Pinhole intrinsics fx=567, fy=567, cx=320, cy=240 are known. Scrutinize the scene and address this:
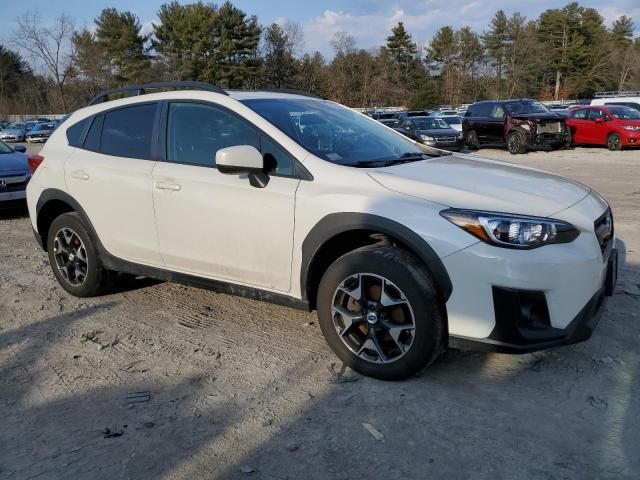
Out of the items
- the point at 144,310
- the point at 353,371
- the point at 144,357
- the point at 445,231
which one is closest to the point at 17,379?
the point at 144,357

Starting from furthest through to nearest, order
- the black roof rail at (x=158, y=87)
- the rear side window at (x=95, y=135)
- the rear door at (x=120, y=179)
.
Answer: the rear side window at (x=95, y=135) < the rear door at (x=120, y=179) < the black roof rail at (x=158, y=87)

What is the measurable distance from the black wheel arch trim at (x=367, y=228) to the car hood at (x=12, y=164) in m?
7.12

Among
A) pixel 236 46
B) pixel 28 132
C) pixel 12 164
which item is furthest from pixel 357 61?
pixel 12 164

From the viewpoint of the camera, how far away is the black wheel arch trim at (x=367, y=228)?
298cm

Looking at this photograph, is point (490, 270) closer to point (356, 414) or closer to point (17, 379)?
point (356, 414)

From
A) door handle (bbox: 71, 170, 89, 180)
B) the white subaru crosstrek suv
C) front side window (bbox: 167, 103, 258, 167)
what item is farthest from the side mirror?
door handle (bbox: 71, 170, 89, 180)

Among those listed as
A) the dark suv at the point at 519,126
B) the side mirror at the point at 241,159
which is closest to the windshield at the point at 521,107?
the dark suv at the point at 519,126

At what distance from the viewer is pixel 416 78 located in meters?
63.9

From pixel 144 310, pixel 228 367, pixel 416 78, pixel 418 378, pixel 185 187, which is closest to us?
pixel 418 378

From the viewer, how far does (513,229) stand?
9.44 feet

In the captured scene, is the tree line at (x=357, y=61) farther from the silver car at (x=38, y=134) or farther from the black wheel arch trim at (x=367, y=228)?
the black wheel arch trim at (x=367, y=228)

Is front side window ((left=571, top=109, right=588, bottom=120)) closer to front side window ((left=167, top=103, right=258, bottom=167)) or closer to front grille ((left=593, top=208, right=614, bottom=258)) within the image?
front grille ((left=593, top=208, right=614, bottom=258))

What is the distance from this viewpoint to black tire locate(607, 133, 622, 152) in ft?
61.9

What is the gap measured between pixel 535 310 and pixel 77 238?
3679mm
